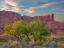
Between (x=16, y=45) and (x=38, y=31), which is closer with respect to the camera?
(x=16, y=45)

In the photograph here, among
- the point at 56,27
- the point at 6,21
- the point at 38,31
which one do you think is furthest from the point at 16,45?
the point at 56,27

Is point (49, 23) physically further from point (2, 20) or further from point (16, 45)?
point (16, 45)

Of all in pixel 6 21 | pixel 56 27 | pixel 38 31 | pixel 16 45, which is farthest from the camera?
pixel 56 27

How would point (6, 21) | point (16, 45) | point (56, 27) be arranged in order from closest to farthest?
point (16, 45) → point (6, 21) → point (56, 27)

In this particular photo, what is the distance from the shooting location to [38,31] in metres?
36.2

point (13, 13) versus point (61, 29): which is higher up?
point (13, 13)

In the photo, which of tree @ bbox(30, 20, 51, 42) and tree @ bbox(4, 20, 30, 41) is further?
tree @ bbox(4, 20, 30, 41)

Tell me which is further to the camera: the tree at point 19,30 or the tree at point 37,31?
the tree at point 19,30

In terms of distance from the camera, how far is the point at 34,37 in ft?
119

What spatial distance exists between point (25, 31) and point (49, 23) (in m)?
78.1

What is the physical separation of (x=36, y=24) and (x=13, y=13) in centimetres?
7710

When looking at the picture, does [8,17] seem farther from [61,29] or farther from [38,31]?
[38,31]

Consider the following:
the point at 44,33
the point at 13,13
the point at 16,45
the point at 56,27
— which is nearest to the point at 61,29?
the point at 56,27

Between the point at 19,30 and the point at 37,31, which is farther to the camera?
the point at 19,30
